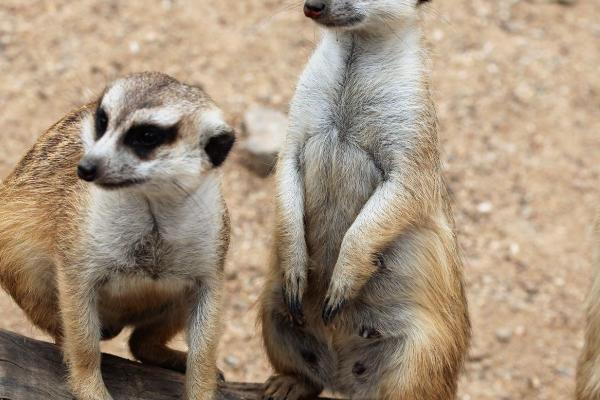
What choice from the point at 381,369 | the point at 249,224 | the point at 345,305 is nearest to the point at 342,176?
the point at 345,305

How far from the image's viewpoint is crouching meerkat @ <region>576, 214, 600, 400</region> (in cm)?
420

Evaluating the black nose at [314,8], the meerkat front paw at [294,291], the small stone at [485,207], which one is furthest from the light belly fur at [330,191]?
the small stone at [485,207]

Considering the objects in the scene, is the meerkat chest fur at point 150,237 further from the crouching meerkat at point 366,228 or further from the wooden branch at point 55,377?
the crouching meerkat at point 366,228

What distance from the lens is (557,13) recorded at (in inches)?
331

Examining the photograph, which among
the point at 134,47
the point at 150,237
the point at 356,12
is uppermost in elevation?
the point at 356,12

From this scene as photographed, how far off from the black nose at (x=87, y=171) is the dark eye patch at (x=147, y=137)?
0.57 ft

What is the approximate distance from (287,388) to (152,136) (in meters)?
1.48

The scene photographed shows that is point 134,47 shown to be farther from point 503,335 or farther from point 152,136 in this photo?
point 152,136

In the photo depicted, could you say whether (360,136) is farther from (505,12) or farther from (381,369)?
(505,12)

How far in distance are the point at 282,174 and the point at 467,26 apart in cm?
423

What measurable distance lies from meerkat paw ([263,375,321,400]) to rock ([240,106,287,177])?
2.40 meters

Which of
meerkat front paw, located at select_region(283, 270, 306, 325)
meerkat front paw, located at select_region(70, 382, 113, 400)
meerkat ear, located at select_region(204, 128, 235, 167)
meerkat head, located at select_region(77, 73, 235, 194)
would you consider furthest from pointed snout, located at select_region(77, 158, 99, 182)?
meerkat front paw, located at select_region(283, 270, 306, 325)

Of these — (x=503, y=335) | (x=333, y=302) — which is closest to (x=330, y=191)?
(x=333, y=302)

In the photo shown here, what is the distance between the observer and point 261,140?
6875 millimetres
